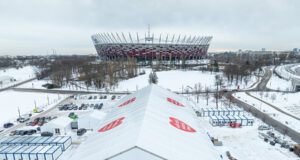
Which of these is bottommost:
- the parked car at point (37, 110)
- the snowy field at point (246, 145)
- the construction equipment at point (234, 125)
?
the snowy field at point (246, 145)

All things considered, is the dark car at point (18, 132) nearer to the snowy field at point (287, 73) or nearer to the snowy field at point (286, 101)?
the snowy field at point (286, 101)

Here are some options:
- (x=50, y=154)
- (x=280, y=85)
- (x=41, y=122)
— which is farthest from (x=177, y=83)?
(x=50, y=154)

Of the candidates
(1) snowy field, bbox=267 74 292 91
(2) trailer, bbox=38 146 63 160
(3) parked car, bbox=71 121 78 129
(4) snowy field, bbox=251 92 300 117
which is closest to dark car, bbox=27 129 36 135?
(3) parked car, bbox=71 121 78 129

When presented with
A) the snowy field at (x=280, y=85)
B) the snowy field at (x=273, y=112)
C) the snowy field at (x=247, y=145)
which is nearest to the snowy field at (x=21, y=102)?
the snowy field at (x=247, y=145)

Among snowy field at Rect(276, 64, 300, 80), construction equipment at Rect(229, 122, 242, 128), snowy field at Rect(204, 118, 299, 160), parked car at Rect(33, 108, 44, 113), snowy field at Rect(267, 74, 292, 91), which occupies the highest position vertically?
snowy field at Rect(276, 64, 300, 80)

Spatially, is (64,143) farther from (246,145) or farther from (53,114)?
(246,145)

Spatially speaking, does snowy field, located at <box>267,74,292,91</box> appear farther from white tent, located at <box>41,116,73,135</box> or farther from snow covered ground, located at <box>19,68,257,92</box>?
white tent, located at <box>41,116,73,135</box>

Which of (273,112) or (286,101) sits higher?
(286,101)

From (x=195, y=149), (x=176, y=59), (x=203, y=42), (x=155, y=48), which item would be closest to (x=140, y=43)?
→ (x=155, y=48)
